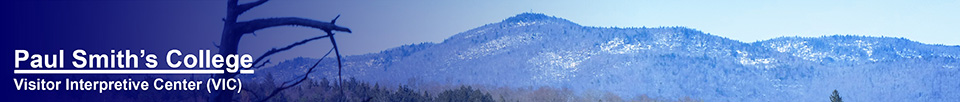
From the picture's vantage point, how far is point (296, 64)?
64625 mm

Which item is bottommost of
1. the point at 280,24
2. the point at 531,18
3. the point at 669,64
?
the point at 669,64

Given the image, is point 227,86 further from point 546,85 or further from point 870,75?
point 870,75

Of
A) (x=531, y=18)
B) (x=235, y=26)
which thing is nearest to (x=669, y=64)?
(x=531, y=18)

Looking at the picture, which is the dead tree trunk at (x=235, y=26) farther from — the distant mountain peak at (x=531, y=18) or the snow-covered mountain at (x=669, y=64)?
the distant mountain peak at (x=531, y=18)

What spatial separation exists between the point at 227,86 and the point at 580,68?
240 ft

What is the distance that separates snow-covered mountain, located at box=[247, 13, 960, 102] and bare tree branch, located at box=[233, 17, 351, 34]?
2449 inches

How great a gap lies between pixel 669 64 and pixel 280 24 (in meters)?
84.9

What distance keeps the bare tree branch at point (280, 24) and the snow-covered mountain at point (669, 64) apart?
204 ft

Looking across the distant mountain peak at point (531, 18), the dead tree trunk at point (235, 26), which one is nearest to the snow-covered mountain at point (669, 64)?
the distant mountain peak at point (531, 18)

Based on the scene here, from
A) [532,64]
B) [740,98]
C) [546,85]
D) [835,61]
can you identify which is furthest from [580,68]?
[835,61]

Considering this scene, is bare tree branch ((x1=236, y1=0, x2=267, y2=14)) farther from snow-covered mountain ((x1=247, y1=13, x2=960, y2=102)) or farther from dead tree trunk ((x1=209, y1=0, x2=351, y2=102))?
snow-covered mountain ((x1=247, y1=13, x2=960, y2=102))

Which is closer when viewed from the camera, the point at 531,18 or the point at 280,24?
the point at 280,24

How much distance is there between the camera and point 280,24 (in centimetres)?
257

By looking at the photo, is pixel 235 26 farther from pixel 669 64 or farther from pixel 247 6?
pixel 669 64
